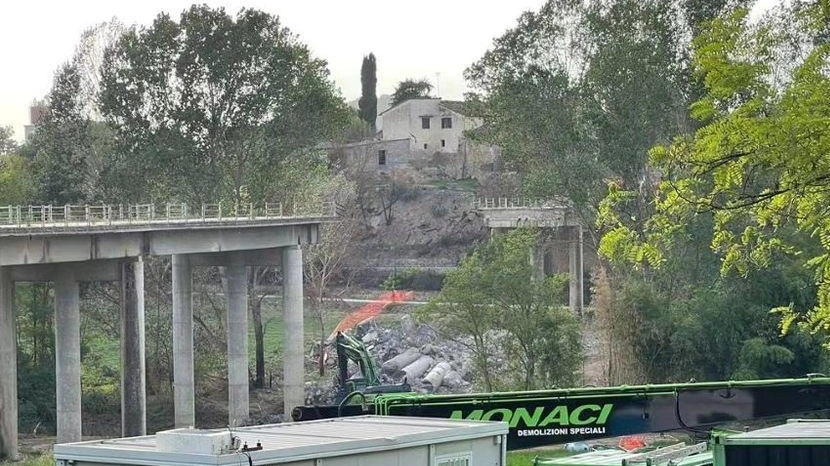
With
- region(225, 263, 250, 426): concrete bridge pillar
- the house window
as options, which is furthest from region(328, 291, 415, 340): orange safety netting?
the house window

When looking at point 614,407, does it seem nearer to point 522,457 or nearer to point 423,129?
point 522,457

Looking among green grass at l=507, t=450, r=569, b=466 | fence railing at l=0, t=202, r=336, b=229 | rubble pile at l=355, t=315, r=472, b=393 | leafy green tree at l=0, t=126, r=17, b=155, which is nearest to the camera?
green grass at l=507, t=450, r=569, b=466

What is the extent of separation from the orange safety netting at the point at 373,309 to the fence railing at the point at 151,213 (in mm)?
6740

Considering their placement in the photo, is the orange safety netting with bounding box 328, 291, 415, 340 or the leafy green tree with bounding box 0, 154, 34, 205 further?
the orange safety netting with bounding box 328, 291, 415, 340

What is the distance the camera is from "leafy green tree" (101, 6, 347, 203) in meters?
69.2

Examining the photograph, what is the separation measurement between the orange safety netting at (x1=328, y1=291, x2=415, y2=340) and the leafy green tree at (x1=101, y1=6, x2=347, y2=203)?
42.7 feet

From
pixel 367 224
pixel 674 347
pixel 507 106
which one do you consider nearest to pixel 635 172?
pixel 507 106

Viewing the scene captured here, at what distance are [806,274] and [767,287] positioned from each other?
4.23 feet

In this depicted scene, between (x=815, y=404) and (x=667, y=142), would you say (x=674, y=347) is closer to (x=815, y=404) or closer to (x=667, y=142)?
(x=667, y=142)

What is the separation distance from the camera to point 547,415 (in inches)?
888

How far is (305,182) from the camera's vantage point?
76062 millimetres

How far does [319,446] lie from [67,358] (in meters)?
42.6

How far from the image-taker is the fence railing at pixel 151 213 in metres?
54.4

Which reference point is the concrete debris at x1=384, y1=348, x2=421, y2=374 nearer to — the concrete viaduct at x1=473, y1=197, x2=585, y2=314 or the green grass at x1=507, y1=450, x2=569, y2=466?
the concrete viaduct at x1=473, y1=197, x2=585, y2=314
